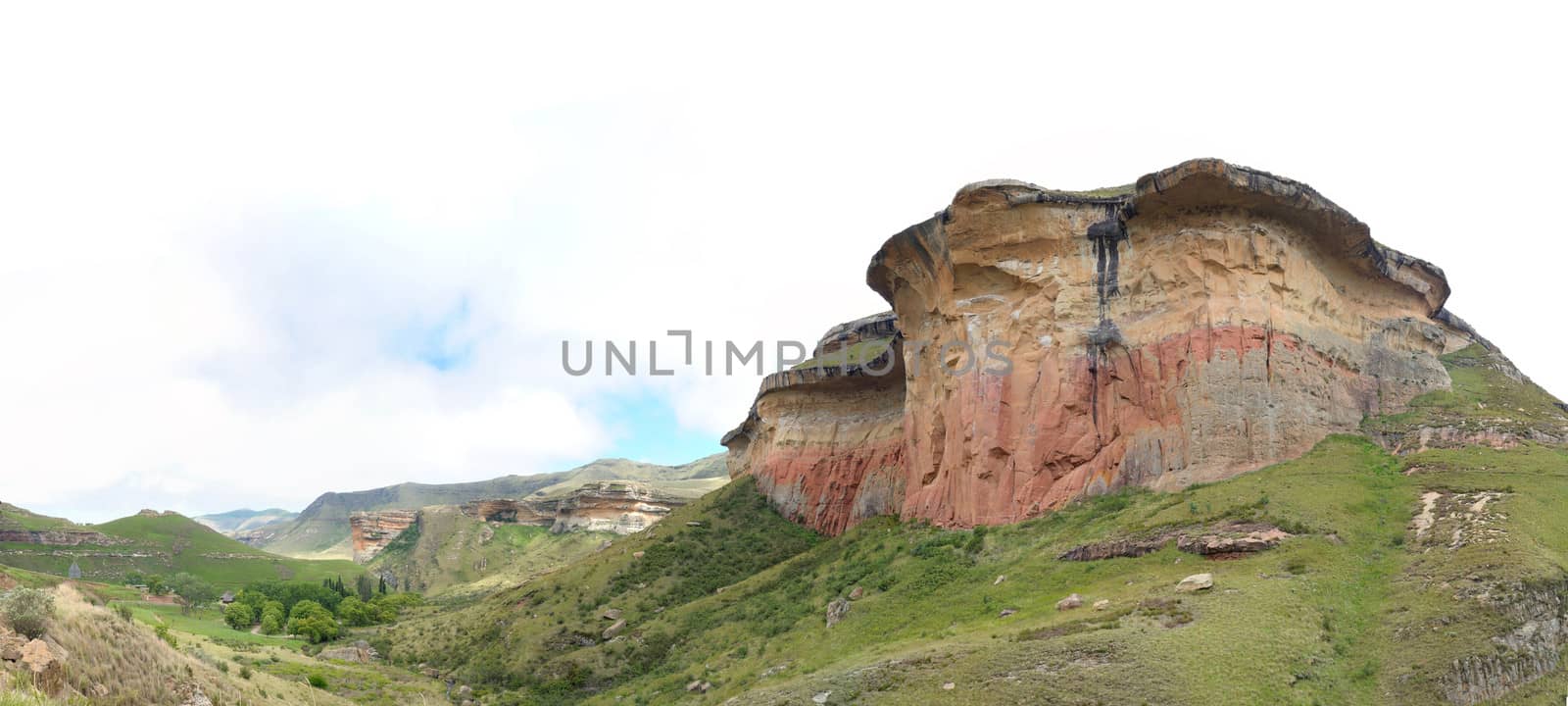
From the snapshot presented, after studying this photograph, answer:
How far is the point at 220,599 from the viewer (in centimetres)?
8206

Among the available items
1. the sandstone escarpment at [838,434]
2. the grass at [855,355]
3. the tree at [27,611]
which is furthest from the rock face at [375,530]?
the tree at [27,611]

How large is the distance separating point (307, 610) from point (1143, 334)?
2464 inches

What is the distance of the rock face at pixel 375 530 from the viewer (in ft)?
438

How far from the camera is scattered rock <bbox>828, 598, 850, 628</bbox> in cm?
2870

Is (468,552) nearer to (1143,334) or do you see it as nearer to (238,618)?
(238,618)

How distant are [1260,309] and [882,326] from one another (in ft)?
106

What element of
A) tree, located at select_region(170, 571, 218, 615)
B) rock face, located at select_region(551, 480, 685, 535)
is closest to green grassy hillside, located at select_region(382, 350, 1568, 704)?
tree, located at select_region(170, 571, 218, 615)

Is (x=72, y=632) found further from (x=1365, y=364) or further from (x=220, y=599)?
(x=220, y=599)

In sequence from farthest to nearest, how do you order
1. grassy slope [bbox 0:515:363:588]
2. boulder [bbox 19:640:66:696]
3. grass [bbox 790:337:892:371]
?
grassy slope [bbox 0:515:363:588] → grass [bbox 790:337:892:371] → boulder [bbox 19:640:66:696]

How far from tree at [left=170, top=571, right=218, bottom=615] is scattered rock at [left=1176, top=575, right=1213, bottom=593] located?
7432 centimetres

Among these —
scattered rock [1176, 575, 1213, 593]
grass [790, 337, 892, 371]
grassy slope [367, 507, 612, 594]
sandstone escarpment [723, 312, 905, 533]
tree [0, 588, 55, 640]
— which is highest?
grass [790, 337, 892, 371]

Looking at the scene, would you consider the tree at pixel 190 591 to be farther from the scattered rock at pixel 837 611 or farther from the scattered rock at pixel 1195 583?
the scattered rock at pixel 1195 583

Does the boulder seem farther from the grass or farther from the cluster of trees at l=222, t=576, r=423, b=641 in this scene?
the cluster of trees at l=222, t=576, r=423, b=641

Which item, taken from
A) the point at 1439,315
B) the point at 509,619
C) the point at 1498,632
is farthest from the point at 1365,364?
the point at 509,619
